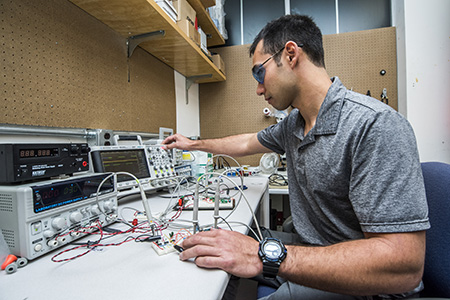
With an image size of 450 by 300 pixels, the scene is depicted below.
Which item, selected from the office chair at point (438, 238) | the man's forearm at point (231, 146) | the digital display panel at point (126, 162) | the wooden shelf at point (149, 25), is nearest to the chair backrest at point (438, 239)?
the office chair at point (438, 238)

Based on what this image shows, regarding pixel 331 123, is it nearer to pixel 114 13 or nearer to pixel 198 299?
pixel 198 299

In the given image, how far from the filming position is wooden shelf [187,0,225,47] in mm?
1930

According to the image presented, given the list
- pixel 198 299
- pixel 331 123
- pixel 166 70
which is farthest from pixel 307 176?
pixel 166 70

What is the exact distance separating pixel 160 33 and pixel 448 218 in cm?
159

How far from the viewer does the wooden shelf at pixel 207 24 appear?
1930 mm

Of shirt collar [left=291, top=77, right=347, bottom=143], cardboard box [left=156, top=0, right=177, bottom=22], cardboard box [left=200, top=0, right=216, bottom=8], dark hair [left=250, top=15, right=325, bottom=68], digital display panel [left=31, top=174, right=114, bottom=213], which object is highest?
cardboard box [left=200, top=0, right=216, bottom=8]

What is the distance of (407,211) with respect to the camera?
56 centimetres

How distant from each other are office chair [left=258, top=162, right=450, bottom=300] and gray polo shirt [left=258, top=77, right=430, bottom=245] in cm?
17

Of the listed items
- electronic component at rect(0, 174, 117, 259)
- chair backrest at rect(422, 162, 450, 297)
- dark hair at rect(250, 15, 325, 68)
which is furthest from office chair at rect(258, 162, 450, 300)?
electronic component at rect(0, 174, 117, 259)

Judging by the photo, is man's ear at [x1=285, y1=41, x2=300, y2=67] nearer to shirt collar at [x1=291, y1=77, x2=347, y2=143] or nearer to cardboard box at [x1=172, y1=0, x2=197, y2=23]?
shirt collar at [x1=291, y1=77, x2=347, y2=143]

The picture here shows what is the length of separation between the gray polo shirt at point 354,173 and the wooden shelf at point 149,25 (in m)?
0.95

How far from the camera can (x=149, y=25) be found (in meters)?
1.36

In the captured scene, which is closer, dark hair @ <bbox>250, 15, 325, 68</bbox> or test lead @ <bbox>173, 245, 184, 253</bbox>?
test lead @ <bbox>173, 245, 184, 253</bbox>

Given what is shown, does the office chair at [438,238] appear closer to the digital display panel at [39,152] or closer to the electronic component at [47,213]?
the electronic component at [47,213]
